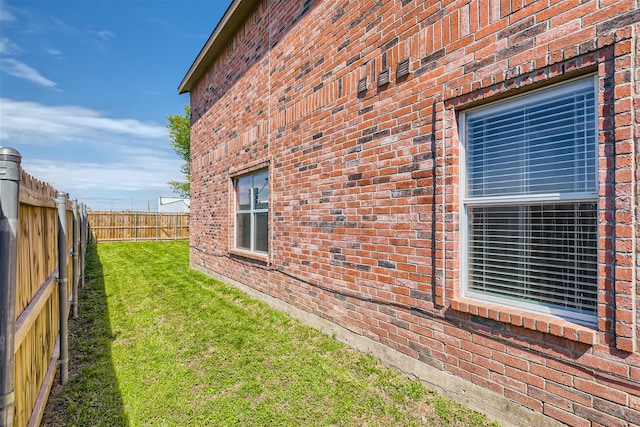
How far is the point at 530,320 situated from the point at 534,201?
0.91m

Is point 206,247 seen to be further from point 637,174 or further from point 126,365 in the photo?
point 637,174

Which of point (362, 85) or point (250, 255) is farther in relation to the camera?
point (250, 255)

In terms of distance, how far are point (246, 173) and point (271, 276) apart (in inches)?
89.2

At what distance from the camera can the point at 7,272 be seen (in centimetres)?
166

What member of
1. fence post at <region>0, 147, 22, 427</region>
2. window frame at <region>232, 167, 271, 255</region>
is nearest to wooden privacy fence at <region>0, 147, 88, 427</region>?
fence post at <region>0, 147, 22, 427</region>

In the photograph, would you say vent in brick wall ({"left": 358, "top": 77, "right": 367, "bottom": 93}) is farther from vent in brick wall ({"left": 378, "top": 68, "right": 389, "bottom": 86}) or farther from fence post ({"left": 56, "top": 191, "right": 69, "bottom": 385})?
fence post ({"left": 56, "top": 191, "right": 69, "bottom": 385})

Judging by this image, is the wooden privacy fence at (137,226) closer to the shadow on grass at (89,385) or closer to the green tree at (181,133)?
the green tree at (181,133)

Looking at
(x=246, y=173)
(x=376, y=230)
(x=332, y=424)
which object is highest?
(x=246, y=173)

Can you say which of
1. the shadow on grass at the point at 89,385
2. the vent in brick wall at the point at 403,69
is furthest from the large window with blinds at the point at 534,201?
the shadow on grass at the point at 89,385

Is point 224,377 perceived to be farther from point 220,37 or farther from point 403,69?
point 220,37

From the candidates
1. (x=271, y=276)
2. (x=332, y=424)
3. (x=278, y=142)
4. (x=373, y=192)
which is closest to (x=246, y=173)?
(x=278, y=142)

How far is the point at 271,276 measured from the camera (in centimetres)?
589

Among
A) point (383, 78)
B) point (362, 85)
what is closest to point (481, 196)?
point (383, 78)

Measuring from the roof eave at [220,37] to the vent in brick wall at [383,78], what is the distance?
13.5 feet
